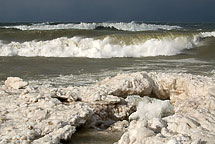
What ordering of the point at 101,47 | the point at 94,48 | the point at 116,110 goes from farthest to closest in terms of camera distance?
the point at 101,47
the point at 94,48
the point at 116,110

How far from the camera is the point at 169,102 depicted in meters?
6.00

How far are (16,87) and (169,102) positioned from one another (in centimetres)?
243

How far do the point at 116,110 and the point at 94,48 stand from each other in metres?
16.5

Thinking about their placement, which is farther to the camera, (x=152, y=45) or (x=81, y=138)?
(x=152, y=45)

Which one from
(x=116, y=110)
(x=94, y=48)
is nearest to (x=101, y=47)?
(x=94, y=48)

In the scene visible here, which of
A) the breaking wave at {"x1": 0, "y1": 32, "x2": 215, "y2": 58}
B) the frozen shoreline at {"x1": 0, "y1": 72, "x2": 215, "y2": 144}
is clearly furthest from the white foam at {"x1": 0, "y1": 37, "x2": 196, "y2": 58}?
the frozen shoreline at {"x1": 0, "y1": 72, "x2": 215, "y2": 144}

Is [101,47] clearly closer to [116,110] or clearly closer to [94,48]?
[94,48]

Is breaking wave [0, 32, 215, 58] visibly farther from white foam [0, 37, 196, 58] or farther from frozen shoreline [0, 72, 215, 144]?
frozen shoreline [0, 72, 215, 144]

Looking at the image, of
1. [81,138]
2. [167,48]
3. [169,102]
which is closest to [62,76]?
[169,102]

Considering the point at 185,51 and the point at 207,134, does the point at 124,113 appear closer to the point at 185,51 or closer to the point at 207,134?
the point at 207,134

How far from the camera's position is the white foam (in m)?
21.2

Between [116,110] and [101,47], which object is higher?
[101,47]

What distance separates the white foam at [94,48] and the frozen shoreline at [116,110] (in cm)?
1412

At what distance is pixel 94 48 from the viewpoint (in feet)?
72.0
